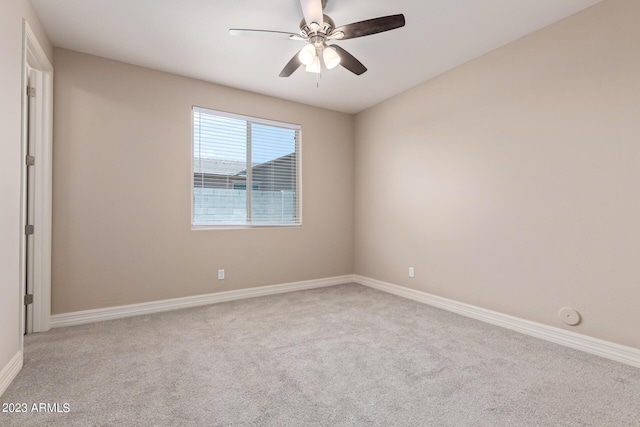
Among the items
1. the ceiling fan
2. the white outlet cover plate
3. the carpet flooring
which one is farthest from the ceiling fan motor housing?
the white outlet cover plate

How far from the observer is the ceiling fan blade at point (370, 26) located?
6.84 feet

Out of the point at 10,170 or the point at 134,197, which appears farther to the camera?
the point at 134,197

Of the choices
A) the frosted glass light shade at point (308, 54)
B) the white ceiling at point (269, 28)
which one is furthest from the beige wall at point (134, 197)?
the frosted glass light shade at point (308, 54)

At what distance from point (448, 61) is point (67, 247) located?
14.0 ft

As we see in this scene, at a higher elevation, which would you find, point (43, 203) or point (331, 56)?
point (331, 56)

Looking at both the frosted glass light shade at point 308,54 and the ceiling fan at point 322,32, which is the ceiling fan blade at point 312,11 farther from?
the frosted glass light shade at point 308,54

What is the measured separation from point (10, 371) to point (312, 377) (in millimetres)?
1893

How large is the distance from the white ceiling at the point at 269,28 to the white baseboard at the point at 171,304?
8.48 feet

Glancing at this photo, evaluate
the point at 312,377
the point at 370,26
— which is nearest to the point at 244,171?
the point at 370,26

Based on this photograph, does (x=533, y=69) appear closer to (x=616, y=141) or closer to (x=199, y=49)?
(x=616, y=141)

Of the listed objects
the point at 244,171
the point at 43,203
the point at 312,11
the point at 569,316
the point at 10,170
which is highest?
the point at 312,11

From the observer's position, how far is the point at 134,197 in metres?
3.33

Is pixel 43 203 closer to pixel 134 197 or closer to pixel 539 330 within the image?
pixel 134 197

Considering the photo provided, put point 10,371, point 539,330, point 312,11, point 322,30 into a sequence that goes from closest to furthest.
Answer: point 10,371, point 312,11, point 322,30, point 539,330
